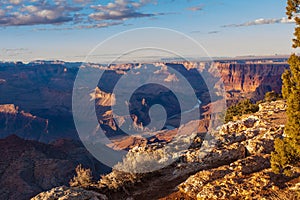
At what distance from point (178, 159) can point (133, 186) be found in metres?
4.98

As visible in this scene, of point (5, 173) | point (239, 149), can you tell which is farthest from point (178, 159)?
point (5, 173)

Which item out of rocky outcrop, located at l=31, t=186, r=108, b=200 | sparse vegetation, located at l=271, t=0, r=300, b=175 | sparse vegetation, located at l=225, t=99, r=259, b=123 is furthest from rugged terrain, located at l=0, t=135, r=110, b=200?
sparse vegetation, located at l=271, t=0, r=300, b=175

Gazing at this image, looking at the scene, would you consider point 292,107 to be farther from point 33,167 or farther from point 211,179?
point 33,167

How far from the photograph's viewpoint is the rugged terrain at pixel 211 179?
1572cm

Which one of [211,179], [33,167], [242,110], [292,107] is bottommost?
[33,167]

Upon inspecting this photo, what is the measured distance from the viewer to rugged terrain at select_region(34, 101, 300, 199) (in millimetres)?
15719

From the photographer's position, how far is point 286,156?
51.1 ft

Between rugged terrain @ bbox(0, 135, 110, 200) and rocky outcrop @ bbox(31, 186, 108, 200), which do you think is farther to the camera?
rugged terrain @ bbox(0, 135, 110, 200)

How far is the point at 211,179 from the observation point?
17.6 m

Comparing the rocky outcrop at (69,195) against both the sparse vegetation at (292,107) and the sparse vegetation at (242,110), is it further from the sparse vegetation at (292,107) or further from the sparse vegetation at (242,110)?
the sparse vegetation at (242,110)

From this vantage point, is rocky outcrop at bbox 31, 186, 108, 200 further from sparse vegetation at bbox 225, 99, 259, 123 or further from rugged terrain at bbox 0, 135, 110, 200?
rugged terrain at bbox 0, 135, 110, 200

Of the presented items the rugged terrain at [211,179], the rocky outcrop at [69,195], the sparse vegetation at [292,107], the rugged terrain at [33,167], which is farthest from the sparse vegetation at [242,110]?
the rocky outcrop at [69,195]

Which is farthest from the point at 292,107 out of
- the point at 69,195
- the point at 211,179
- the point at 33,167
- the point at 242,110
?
the point at 33,167

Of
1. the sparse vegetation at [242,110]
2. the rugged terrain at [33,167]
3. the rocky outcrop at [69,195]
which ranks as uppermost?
the rocky outcrop at [69,195]
